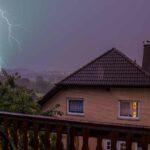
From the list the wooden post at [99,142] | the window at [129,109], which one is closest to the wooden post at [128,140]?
the wooden post at [99,142]

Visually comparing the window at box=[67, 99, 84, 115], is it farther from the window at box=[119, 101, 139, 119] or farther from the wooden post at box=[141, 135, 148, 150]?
the wooden post at box=[141, 135, 148, 150]

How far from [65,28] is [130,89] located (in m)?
20.0

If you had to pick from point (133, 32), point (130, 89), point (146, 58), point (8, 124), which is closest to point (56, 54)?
point (133, 32)

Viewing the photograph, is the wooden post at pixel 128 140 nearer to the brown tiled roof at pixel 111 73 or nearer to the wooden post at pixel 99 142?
the wooden post at pixel 99 142

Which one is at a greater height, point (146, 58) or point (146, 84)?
point (146, 58)

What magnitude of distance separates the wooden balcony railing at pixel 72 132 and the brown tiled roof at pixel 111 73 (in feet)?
57.1

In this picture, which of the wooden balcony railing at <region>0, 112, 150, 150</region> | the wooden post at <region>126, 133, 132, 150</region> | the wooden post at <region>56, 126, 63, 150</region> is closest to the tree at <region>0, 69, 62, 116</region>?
the wooden balcony railing at <region>0, 112, 150, 150</region>

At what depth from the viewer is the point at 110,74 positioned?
22.5 meters

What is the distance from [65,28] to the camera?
39.9 metres

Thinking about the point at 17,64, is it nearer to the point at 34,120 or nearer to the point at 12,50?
the point at 12,50

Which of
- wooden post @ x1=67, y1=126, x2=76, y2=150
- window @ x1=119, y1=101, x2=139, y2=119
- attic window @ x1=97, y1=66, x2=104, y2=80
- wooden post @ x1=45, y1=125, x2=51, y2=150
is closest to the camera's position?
wooden post @ x1=67, y1=126, x2=76, y2=150

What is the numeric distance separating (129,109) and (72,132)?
18195 mm

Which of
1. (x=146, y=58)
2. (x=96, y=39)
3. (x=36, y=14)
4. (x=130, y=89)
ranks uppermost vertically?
(x=36, y=14)

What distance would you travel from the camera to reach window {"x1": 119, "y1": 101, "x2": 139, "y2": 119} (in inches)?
816
